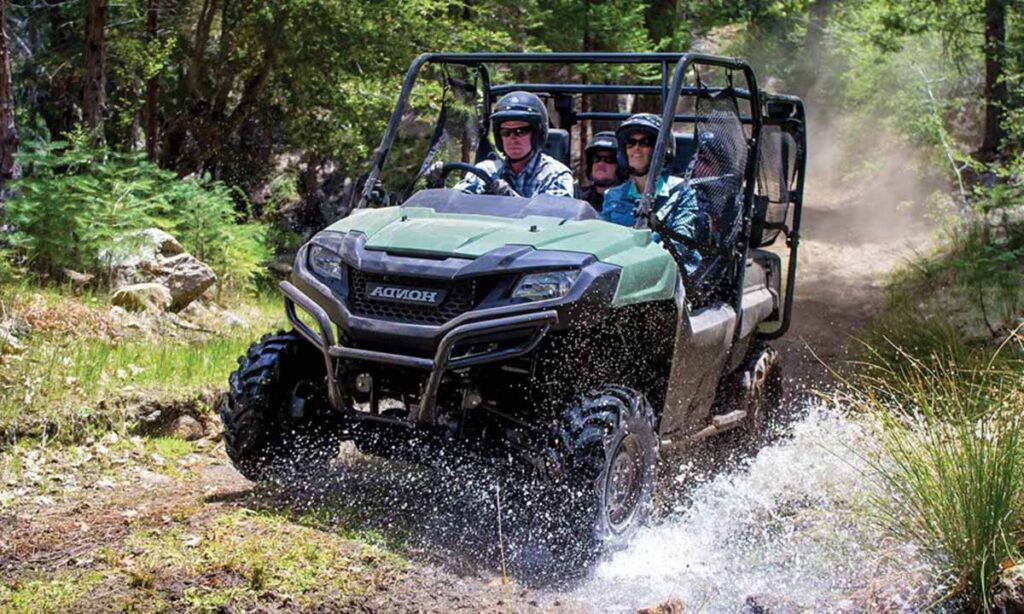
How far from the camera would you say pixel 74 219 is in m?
9.78

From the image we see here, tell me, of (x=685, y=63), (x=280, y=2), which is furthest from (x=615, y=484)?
(x=280, y=2)

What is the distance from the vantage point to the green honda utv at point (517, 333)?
17.0 feet

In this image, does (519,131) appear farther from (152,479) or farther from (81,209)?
(81,209)

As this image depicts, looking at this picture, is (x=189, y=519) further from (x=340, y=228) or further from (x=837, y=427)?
(x=837, y=427)

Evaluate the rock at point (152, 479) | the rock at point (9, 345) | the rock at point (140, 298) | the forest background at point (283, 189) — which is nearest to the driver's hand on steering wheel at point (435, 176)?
the forest background at point (283, 189)

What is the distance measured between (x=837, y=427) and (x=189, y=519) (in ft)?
13.7

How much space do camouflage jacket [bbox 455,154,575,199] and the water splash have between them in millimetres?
1803

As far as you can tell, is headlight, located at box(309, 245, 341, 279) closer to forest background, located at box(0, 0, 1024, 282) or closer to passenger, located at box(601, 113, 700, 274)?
passenger, located at box(601, 113, 700, 274)

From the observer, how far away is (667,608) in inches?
181

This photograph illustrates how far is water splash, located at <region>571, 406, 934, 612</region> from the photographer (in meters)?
4.68

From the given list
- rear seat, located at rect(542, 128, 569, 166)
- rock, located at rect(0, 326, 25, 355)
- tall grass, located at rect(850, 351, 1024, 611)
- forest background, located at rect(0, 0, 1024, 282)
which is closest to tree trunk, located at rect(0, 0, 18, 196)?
forest background, located at rect(0, 0, 1024, 282)

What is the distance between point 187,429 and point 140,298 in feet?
8.76

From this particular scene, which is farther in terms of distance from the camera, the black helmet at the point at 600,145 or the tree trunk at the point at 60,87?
the tree trunk at the point at 60,87

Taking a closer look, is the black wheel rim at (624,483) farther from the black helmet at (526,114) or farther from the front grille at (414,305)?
→ the black helmet at (526,114)
